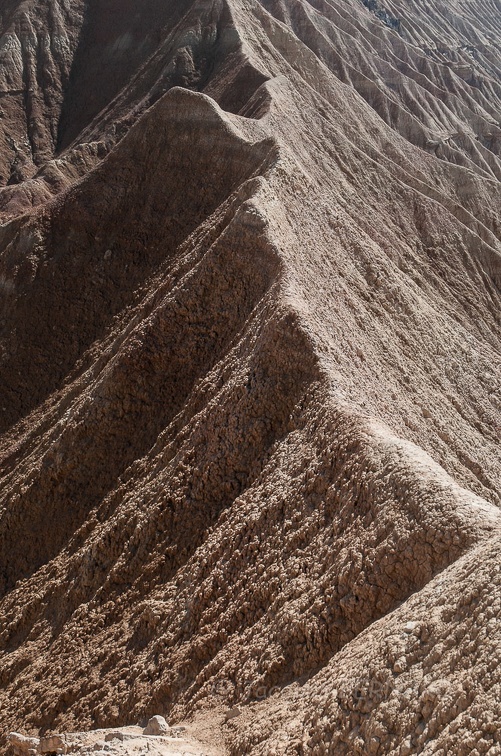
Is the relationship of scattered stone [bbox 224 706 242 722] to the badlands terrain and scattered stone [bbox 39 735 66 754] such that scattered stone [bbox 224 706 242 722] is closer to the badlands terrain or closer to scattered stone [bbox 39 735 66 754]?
the badlands terrain

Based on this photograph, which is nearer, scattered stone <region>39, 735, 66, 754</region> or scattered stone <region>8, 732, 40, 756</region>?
scattered stone <region>39, 735, 66, 754</region>

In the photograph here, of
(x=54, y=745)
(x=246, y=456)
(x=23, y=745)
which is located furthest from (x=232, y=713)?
(x=246, y=456)

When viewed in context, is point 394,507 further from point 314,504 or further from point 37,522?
point 37,522

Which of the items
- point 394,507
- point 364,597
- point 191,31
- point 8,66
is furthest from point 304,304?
point 8,66

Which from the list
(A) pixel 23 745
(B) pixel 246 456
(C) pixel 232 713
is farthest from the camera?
(B) pixel 246 456

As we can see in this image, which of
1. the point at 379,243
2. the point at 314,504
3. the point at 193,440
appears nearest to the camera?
the point at 314,504

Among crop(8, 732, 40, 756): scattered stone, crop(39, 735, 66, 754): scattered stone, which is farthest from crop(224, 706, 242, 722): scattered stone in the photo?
crop(8, 732, 40, 756): scattered stone

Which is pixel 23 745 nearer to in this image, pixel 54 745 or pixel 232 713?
pixel 54 745

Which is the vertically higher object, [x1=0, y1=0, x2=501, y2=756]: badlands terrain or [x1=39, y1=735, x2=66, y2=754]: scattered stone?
[x1=0, y1=0, x2=501, y2=756]: badlands terrain

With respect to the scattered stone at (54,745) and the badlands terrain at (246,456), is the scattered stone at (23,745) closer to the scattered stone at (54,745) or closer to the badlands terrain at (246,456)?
the badlands terrain at (246,456)
